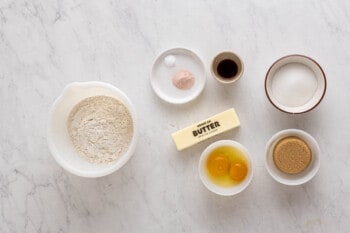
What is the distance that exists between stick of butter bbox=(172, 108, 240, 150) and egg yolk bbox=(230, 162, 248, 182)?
0.32 ft

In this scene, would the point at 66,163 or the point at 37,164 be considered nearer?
the point at 66,163

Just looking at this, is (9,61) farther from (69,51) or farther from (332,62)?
(332,62)

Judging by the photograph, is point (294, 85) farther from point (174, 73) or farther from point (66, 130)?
point (66, 130)

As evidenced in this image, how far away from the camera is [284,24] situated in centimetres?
130

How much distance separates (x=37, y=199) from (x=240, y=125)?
0.58 meters

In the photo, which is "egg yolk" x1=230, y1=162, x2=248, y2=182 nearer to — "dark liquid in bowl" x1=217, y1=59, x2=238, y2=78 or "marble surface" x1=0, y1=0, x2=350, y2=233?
"marble surface" x1=0, y1=0, x2=350, y2=233

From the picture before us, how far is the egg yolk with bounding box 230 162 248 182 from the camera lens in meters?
1.26

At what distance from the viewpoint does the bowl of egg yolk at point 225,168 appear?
4.17ft

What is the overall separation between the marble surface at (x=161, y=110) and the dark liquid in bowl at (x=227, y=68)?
5 cm

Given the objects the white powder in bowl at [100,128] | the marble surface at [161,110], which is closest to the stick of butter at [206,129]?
the marble surface at [161,110]

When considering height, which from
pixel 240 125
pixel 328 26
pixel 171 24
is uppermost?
pixel 171 24

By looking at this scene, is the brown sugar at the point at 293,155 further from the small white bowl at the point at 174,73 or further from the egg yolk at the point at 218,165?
the small white bowl at the point at 174,73

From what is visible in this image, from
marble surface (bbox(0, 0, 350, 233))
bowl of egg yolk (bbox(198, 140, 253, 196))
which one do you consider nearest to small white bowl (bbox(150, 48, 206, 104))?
marble surface (bbox(0, 0, 350, 233))

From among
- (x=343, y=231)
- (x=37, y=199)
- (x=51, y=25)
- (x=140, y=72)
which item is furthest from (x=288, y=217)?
(x=51, y=25)
